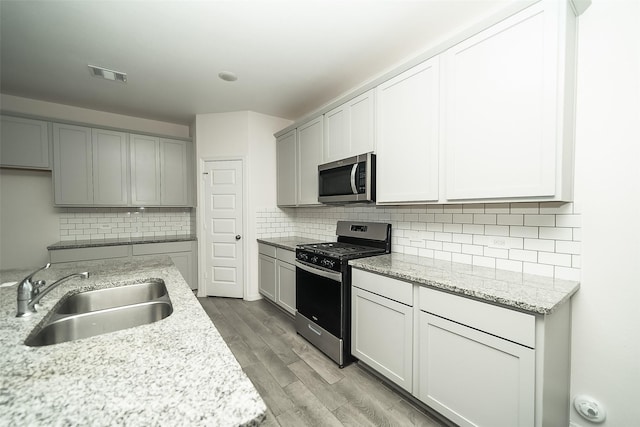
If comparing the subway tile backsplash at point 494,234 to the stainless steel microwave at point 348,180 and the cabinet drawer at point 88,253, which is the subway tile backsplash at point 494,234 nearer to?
the stainless steel microwave at point 348,180

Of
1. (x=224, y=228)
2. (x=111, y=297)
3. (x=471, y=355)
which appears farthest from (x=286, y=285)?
(x=471, y=355)

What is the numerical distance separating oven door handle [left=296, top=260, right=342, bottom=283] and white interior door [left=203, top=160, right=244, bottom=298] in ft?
4.70

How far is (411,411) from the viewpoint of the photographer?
1.70 meters

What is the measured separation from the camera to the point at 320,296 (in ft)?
7.79

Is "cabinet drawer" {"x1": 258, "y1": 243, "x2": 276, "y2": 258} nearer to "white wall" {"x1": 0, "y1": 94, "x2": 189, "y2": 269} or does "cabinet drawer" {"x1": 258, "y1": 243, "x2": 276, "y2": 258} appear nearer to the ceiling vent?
the ceiling vent

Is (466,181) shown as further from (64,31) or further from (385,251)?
(64,31)

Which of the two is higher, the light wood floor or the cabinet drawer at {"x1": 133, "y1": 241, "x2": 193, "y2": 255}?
the cabinet drawer at {"x1": 133, "y1": 241, "x2": 193, "y2": 255}

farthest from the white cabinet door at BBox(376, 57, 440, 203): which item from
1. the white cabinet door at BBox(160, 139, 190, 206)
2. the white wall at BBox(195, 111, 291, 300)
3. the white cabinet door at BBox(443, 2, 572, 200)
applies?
the white cabinet door at BBox(160, 139, 190, 206)

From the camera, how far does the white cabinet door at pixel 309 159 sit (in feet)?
9.75

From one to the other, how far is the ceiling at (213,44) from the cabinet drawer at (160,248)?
1944 mm

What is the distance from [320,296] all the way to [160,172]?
3166 mm

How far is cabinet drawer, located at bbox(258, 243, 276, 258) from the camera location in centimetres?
337

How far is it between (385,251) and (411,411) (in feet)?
3.94

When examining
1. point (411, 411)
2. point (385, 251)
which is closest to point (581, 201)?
point (385, 251)
